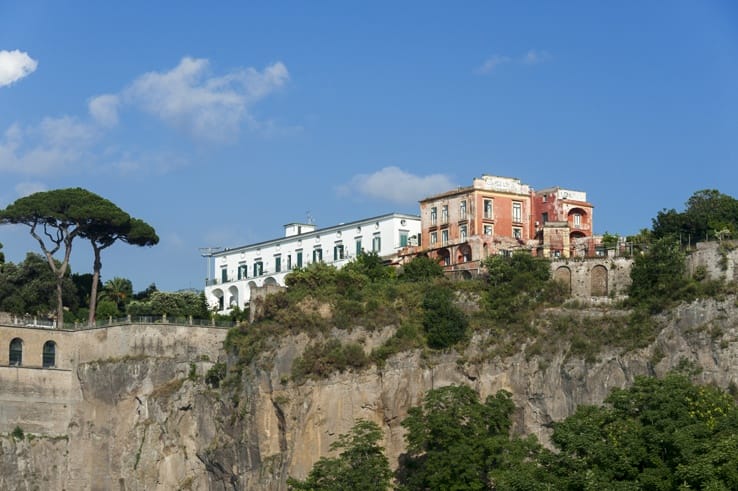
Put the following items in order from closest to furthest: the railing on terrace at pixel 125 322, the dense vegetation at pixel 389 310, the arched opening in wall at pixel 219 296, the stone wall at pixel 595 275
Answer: the dense vegetation at pixel 389 310 → the stone wall at pixel 595 275 → the railing on terrace at pixel 125 322 → the arched opening in wall at pixel 219 296

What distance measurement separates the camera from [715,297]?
9050 centimetres

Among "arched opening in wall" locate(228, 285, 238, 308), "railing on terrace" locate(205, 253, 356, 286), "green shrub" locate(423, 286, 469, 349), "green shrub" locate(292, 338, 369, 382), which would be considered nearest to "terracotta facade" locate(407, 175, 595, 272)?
"railing on terrace" locate(205, 253, 356, 286)

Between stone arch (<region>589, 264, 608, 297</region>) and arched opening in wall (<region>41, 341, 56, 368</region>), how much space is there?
29054mm

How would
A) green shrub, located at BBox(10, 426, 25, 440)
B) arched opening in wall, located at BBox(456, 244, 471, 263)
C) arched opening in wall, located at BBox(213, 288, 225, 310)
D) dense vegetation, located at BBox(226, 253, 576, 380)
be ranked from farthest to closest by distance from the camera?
1. arched opening in wall, located at BBox(213, 288, 225, 310)
2. arched opening in wall, located at BBox(456, 244, 471, 263)
3. green shrub, located at BBox(10, 426, 25, 440)
4. dense vegetation, located at BBox(226, 253, 576, 380)

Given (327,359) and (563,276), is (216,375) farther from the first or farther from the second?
(563,276)

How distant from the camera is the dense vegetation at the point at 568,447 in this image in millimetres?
75875

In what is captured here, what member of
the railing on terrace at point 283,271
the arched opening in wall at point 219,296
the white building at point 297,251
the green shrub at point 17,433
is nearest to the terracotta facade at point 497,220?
the white building at point 297,251

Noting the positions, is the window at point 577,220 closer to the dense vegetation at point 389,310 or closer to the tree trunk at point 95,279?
the dense vegetation at point 389,310

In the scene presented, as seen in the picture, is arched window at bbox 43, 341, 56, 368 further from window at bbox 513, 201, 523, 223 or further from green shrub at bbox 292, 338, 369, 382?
window at bbox 513, 201, 523, 223

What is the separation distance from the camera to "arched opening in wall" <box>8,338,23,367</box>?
105 meters

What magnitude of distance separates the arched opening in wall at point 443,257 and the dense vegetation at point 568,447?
18.3 m

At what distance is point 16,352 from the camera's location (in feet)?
344

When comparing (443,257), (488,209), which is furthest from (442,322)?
(488,209)

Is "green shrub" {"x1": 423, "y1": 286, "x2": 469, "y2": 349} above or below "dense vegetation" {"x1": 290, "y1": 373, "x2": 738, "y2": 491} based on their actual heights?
above
